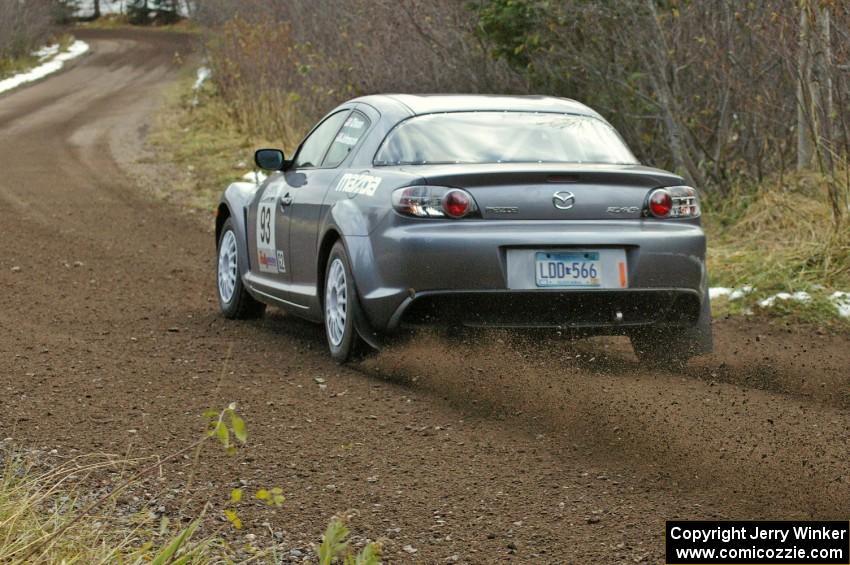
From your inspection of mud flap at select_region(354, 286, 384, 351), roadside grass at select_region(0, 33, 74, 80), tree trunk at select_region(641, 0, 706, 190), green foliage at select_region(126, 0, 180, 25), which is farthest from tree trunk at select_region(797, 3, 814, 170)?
green foliage at select_region(126, 0, 180, 25)

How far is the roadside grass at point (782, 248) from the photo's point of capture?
33.6ft

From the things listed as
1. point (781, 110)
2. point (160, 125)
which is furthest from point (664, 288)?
point (160, 125)

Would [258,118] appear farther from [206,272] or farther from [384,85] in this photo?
[206,272]

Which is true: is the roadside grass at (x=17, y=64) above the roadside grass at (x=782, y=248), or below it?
below

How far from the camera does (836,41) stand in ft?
37.2

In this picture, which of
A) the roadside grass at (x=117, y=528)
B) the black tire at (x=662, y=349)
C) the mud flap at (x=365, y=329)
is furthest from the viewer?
the black tire at (x=662, y=349)

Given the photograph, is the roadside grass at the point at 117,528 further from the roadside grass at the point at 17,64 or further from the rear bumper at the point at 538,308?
the roadside grass at the point at 17,64

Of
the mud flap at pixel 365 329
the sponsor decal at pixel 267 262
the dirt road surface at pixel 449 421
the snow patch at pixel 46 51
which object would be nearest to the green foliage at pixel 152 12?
the snow patch at pixel 46 51

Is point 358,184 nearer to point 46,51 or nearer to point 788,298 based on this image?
point 788,298

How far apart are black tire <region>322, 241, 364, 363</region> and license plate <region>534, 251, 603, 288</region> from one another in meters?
0.98

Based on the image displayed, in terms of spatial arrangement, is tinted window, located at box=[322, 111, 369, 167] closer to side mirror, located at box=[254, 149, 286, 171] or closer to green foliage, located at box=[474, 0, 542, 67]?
side mirror, located at box=[254, 149, 286, 171]

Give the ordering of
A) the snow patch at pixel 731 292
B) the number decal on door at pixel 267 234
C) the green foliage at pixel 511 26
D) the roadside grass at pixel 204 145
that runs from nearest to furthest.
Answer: the number decal on door at pixel 267 234, the snow patch at pixel 731 292, the green foliage at pixel 511 26, the roadside grass at pixel 204 145

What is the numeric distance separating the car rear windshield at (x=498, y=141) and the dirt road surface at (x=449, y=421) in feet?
3.11

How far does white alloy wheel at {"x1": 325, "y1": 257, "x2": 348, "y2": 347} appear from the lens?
25.6 feet
